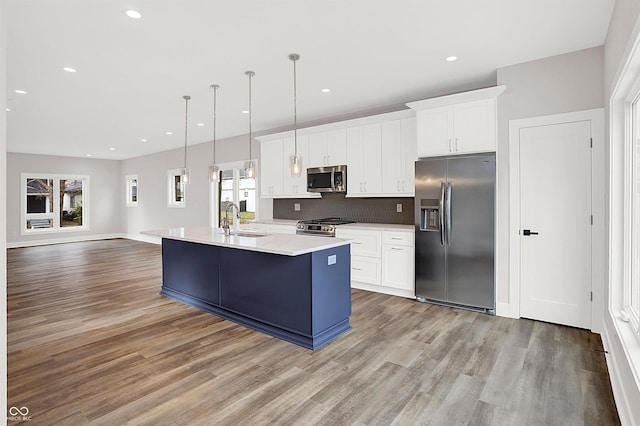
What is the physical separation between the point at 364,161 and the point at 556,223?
249 centimetres

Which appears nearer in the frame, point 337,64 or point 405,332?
point 405,332

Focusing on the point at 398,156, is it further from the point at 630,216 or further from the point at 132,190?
the point at 132,190

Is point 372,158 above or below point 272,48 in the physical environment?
below

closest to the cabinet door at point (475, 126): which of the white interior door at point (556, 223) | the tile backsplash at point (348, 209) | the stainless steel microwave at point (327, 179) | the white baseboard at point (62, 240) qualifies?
the white interior door at point (556, 223)


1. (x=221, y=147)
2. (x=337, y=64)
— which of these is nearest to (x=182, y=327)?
(x=337, y=64)

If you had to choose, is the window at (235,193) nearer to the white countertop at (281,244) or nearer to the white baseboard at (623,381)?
the white countertop at (281,244)

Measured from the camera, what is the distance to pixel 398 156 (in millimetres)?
4707

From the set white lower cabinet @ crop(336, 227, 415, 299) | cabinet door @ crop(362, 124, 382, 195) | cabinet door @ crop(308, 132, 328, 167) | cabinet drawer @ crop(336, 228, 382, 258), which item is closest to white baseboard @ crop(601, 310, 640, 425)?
white lower cabinet @ crop(336, 227, 415, 299)

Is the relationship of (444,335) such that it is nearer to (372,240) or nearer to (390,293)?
(390,293)

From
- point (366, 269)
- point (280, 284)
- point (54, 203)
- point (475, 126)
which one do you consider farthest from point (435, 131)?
point (54, 203)

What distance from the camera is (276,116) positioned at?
5855 mm

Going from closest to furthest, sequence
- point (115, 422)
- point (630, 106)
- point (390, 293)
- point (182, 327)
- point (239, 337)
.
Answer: point (115, 422) < point (630, 106) < point (239, 337) < point (182, 327) < point (390, 293)

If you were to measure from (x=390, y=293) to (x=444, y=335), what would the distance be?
1.41 metres

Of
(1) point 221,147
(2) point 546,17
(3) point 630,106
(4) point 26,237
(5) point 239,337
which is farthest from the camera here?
(4) point 26,237
